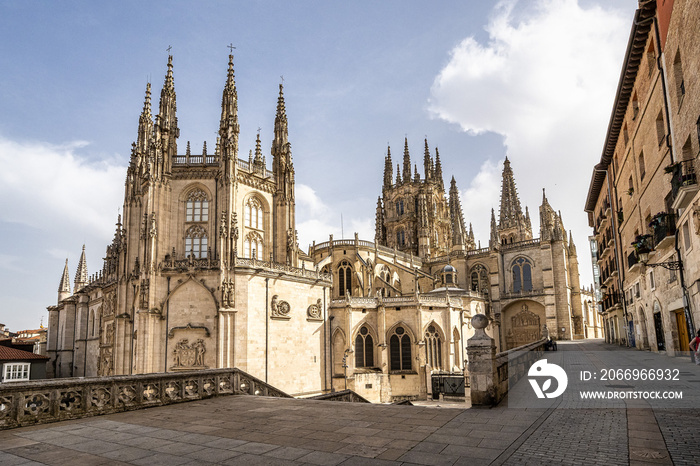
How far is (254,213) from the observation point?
115 feet

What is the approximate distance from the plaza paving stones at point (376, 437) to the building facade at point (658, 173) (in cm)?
954

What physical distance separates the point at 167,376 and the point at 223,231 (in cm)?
2035

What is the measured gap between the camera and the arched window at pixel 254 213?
34.6 meters

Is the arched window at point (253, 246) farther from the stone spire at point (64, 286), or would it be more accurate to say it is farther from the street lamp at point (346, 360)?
the stone spire at point (64, 286)

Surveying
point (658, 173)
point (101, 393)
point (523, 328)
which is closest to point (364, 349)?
point (523, 328)

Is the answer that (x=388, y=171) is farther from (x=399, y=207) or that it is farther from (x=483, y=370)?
(x=483, y=370)

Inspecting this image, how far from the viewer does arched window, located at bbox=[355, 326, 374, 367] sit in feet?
123

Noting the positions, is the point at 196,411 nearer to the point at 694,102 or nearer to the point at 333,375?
the point at 694,102

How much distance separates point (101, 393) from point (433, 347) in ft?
104

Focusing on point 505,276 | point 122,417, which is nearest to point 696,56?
point 122,417

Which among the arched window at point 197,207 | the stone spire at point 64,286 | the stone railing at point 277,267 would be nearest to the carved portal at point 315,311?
the stone railing at point 277,267

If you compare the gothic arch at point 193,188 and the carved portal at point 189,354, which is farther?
the gothic arch at point 193,188

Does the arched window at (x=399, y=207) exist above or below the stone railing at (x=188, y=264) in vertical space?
above

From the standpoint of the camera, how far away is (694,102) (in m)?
13.6
